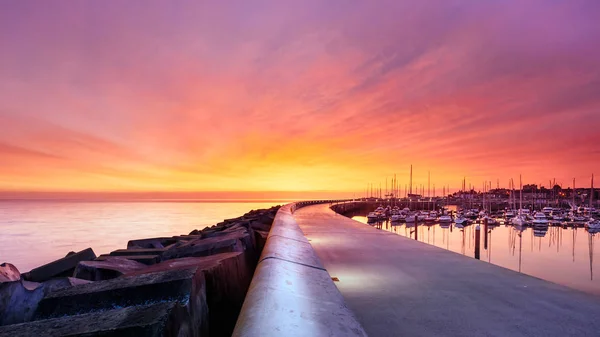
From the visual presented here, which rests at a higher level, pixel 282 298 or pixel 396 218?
pixel 282 298

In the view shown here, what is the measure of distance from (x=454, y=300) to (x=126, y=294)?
4.17 metres

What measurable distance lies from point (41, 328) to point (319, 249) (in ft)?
28.5

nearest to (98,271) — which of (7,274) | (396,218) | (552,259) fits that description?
(7,274)

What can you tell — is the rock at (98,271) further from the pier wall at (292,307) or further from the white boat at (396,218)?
the white boat at (396,218)

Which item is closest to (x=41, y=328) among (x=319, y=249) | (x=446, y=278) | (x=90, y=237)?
(x=446, y=278)

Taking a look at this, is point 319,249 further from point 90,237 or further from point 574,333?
point 90,237

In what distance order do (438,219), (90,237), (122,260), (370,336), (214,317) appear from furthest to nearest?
(438,219) → (90,237) → (122,260) → (370,336) → (214,317)

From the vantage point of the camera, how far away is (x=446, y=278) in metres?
6.61

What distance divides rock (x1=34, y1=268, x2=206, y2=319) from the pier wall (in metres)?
0.36

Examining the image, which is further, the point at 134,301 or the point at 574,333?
the point at 574,333

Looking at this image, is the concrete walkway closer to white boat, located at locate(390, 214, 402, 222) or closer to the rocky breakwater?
the rocky breakwater

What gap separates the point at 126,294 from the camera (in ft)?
8.04

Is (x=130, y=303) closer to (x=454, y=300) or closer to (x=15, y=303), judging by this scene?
(x=15, y=303)

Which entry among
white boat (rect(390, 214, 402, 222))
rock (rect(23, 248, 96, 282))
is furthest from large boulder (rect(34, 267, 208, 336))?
white boat (rect(390, 214, 402, 222))
